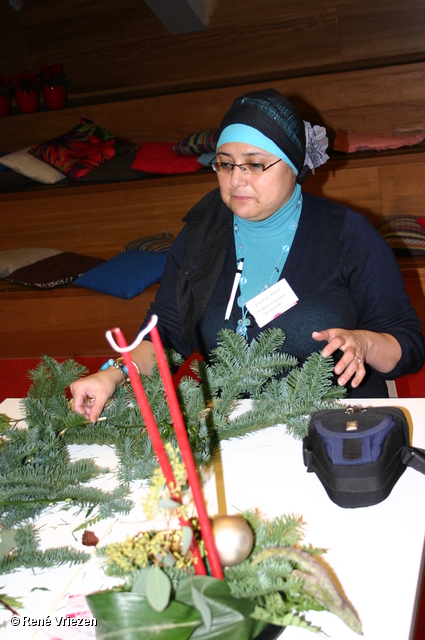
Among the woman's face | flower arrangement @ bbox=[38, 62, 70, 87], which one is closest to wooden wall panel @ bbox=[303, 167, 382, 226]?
the woman's face

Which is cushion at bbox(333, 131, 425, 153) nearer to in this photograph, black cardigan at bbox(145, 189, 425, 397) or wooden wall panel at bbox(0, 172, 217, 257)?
wooden wall panel at bbox(0, 172, 217, 257)

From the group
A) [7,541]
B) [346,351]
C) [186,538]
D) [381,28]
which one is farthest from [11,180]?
[186,538]

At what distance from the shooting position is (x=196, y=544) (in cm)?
71

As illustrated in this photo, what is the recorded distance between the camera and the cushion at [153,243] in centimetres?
376

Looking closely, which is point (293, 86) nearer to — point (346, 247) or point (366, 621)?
point (346, 247)

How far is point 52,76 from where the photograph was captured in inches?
190

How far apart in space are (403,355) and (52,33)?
460 cm

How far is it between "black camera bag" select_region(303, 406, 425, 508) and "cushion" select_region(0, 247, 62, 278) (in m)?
3.22

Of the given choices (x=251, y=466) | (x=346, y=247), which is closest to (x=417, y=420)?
(x=251, y=466)

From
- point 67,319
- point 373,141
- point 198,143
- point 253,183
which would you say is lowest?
point 67,319

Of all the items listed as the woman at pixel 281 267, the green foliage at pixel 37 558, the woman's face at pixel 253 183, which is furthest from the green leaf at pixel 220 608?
the woman's face at pixel 253 183

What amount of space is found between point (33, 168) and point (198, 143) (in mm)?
1174

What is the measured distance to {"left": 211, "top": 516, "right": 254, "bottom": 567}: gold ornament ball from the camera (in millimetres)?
776

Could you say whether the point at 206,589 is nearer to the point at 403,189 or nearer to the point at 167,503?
the point at 167,503
